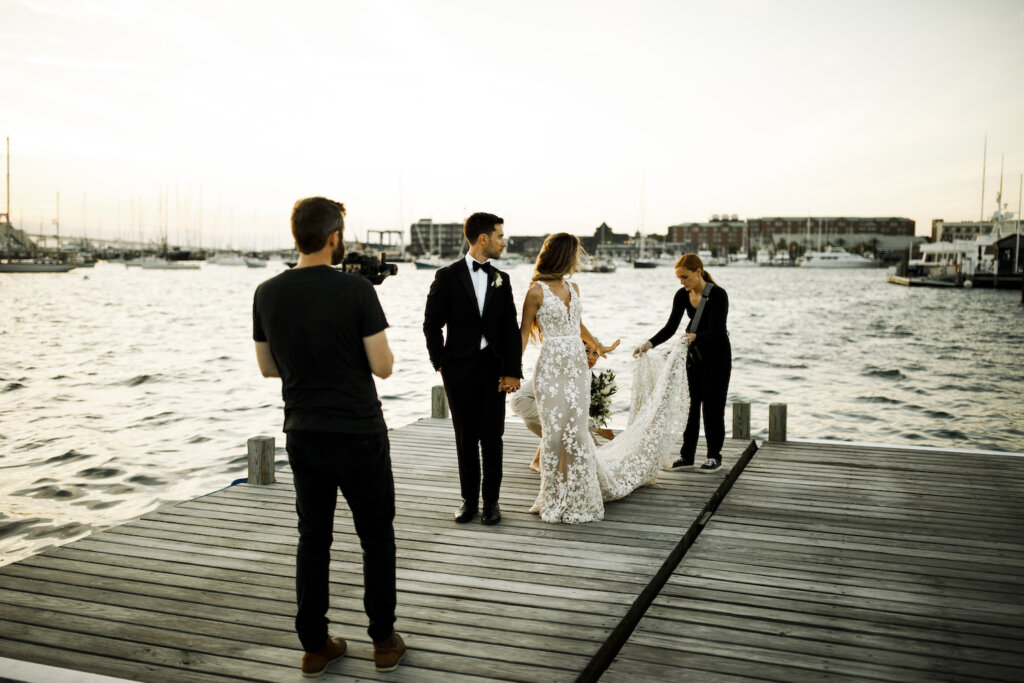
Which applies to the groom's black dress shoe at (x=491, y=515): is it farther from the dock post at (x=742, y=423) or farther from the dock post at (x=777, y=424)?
the dock post at (x=777, y=424)

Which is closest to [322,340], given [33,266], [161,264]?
[33,266]

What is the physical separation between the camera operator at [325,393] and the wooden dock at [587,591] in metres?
0.60

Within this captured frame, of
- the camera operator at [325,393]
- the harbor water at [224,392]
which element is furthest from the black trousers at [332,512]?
the harbor water at [224,392]

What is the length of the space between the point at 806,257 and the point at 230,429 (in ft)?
536

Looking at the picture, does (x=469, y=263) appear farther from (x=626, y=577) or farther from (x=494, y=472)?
(x=626, y=577)

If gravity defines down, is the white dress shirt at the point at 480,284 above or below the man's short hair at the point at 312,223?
below

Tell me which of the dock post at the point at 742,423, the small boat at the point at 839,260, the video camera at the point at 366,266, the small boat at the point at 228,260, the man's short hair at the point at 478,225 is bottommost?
the dock post at the point at 742,423

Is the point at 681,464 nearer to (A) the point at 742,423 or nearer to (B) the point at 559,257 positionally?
(A) the point at 742,423

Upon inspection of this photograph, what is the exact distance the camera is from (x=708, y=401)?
7.03 metres

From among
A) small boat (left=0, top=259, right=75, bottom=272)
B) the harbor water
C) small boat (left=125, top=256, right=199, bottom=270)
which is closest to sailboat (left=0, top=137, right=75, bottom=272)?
small boat (left=0, top=259, right=75, bottom=272)

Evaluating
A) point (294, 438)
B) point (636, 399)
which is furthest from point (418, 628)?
point (636, 399)

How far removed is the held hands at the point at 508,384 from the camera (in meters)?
5.17

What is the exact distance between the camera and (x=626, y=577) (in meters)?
4.39

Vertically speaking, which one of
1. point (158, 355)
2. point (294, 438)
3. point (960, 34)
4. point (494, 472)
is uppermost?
point (960, 34)
